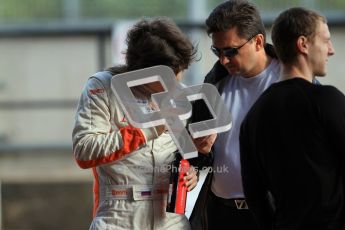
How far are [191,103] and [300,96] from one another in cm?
88

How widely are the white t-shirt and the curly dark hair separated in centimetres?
35

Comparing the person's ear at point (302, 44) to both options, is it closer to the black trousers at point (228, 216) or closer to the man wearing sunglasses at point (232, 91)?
the man wearing sunglasses at point (232, 91)

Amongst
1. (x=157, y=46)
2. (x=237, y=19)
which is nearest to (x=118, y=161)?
(x=157, y=46)

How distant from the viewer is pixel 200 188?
351 centimetres

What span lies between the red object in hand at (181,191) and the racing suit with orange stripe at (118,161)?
0.21ft

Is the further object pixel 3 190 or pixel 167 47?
pixel 3 190

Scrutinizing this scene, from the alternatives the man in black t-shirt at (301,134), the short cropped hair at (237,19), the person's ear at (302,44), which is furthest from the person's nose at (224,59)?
the person's ear at (302,44)

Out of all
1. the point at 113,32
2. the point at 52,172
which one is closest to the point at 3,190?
the point at 52,172

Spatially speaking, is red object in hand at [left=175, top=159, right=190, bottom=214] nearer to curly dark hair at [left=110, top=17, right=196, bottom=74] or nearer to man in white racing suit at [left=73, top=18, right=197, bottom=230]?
man in white racing suit at [left=73, top=18, right=197, bottom=230]

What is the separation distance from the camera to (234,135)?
11.3 feet

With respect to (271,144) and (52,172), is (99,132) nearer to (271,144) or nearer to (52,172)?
(271,144)

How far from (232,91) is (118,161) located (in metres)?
0.66

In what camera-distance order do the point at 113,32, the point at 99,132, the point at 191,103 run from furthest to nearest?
the point at 113,32 → the point at 191,103 → the point at 99,132

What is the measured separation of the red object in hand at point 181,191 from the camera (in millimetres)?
3184
